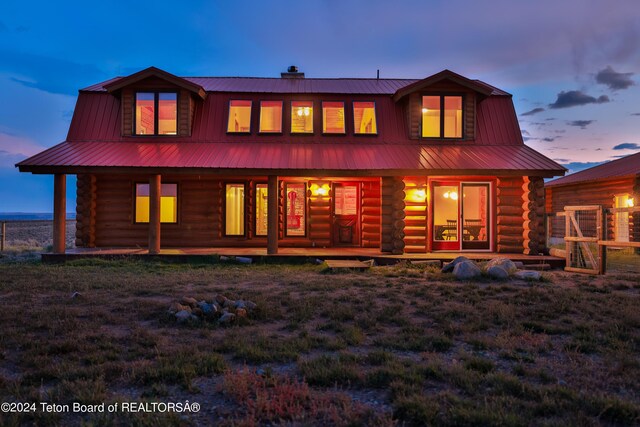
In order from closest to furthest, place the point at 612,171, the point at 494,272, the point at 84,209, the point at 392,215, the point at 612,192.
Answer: the point at 494,272, the point at 392,215, the point at 84,209, the point at 612,192, the point at 612,171

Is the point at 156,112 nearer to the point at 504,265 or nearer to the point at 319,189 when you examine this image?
the point at 319,189

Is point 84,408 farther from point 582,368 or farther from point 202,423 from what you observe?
point 582,368

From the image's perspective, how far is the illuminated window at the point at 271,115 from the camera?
1538cm

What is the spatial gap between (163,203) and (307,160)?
5875mm

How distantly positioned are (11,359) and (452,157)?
1263 cm

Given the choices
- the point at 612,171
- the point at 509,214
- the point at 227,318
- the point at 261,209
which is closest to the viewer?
the point at 227,318

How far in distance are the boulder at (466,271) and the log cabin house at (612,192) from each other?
10119mm

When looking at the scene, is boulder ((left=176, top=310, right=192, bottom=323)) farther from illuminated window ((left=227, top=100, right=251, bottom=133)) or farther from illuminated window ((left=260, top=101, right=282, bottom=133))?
illuminated window ((left=260, top=101, right=282, bottom=133))

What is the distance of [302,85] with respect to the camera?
17.1 meters

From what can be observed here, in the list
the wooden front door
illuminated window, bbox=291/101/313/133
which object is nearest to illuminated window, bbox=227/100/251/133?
illuminated window, bbox=291/101/313/133

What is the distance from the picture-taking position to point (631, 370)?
410 centimetres

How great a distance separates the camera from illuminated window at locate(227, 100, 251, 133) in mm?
15323

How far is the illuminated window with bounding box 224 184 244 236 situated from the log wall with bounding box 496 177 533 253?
30.3 feet

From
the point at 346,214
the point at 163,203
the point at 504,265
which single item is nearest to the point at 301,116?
the point at 346,214
